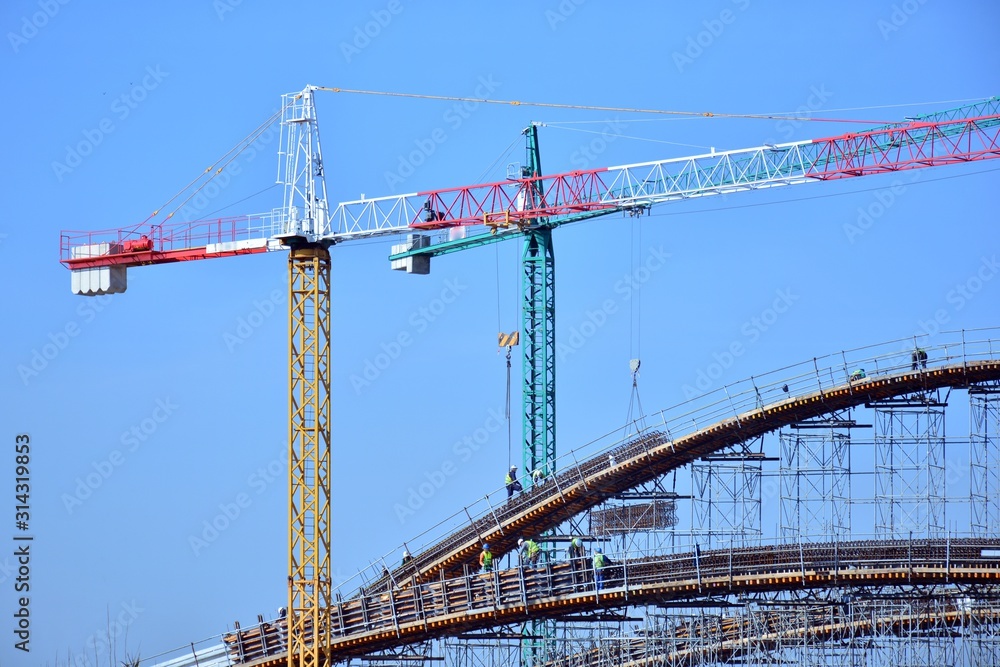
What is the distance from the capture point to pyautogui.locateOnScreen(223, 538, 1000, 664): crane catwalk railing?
62906mm

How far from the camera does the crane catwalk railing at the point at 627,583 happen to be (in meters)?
62.9

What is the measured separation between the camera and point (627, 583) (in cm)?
6397

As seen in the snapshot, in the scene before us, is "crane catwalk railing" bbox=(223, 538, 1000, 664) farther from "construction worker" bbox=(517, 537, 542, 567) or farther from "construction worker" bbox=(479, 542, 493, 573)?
"construction worker" bbox=(517, 537, 542, 567)

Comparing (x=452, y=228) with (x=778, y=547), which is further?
(x=452, y=228)

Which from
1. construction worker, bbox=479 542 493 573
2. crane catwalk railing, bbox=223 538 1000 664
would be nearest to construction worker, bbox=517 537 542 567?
construction worker, bbox=479 542 493 573

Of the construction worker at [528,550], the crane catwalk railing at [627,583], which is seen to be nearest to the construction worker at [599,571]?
the crane catwalk railing at [627,583]

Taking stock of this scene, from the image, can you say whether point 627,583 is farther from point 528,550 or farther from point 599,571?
point 528,550

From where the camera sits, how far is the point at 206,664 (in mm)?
69188

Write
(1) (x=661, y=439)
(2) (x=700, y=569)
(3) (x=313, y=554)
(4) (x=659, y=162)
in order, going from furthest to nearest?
(4) (x=659, y=162), (1) (x=661, y=439), (3) (x=313, y=554), (2) (x=700, y=569)

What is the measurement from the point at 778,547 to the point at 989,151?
21.3 metres

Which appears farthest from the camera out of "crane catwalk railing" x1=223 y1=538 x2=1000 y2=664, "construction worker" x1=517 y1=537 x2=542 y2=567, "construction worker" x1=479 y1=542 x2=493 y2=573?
"construction worker" x1=517 y1=537 x2=542 y2=567

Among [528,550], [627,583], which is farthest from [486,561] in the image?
[627,583]

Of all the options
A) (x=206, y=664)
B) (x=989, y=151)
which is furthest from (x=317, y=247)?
(x=989, y=151)

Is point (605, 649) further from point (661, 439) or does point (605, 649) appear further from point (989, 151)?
point (989, 151)
